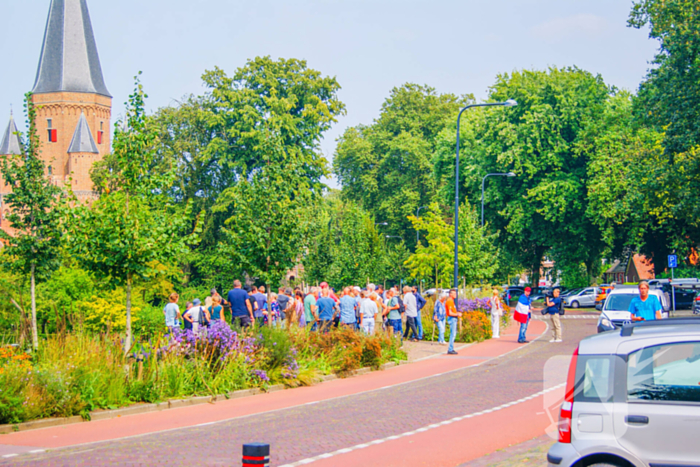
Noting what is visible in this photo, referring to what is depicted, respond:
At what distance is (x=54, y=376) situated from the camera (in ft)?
33.8

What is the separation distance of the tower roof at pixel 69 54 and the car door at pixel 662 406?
8243cm

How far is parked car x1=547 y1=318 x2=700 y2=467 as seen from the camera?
470cm

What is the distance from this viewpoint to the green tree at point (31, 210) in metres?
19.2

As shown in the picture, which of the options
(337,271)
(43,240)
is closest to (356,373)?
(43,240)

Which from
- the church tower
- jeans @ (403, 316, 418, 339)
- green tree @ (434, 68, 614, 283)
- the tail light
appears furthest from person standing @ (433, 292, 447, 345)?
the church tower

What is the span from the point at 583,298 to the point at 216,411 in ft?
147

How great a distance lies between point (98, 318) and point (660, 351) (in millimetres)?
31250

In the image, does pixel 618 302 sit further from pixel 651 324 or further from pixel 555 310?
pixel 651 324

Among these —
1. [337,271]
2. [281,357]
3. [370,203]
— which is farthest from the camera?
[370,203]

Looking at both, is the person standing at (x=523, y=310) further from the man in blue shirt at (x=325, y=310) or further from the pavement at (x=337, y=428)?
the pavement at (x=337, y=428)

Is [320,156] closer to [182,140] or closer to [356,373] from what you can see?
[182,140]

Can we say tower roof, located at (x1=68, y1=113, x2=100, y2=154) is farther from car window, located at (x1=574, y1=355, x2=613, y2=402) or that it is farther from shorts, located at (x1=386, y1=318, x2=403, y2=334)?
car window, located at (x1=574, y1=355, x2=613, y2=402)

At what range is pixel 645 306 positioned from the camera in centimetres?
1205

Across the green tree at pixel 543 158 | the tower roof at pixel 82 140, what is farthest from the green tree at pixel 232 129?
the tower roof at pixel 82 140
